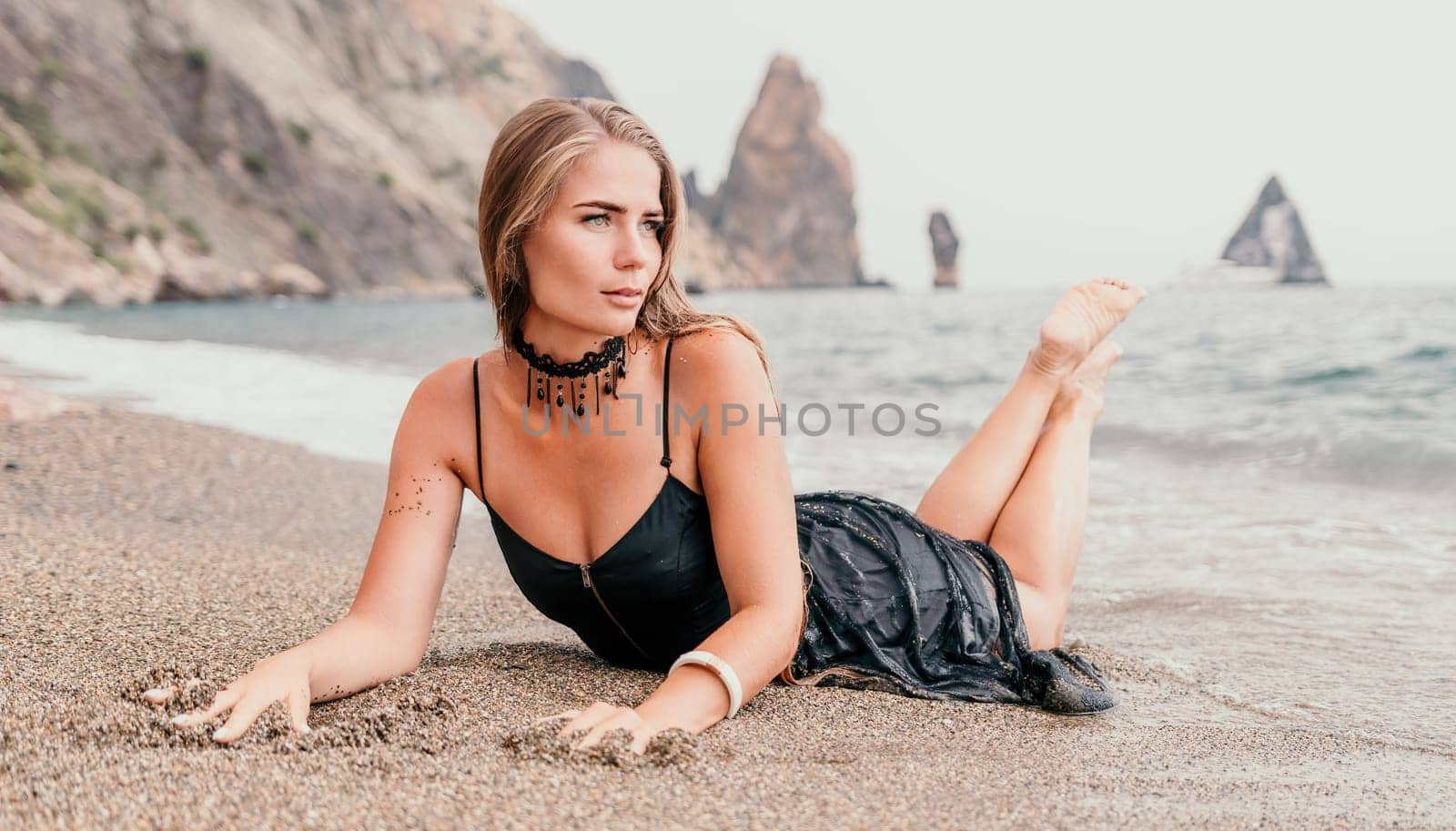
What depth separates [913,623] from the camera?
2947 millimetres

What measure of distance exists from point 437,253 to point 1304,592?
200ft

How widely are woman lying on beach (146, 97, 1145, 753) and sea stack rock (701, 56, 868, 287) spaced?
130 m

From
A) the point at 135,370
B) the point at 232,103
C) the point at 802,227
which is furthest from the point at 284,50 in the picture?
the point at 802,227

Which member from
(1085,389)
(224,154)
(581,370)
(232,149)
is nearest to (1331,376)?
(1085,389)

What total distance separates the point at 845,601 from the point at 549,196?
129 cm

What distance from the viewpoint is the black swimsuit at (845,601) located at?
259 centimetres

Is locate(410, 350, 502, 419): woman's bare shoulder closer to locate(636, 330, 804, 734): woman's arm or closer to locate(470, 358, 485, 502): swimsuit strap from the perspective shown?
locate(470, 358, 485, 502): swimsuit strap

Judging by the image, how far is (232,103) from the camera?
5269cm

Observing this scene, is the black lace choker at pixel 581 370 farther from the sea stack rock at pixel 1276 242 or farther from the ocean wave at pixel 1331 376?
the sea stack rock at pixel 1276 242

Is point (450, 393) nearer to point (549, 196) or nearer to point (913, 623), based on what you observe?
point (549, 196)

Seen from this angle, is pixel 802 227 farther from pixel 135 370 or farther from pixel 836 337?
pixel 135 370

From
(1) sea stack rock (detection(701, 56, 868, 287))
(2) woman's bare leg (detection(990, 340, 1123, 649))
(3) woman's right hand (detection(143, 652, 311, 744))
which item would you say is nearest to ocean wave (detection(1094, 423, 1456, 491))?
(2) woman's bare leg (detection(990, 340, 1123, 649))

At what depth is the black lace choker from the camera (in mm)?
2531

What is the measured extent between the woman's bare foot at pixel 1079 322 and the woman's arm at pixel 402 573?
6.50ft
